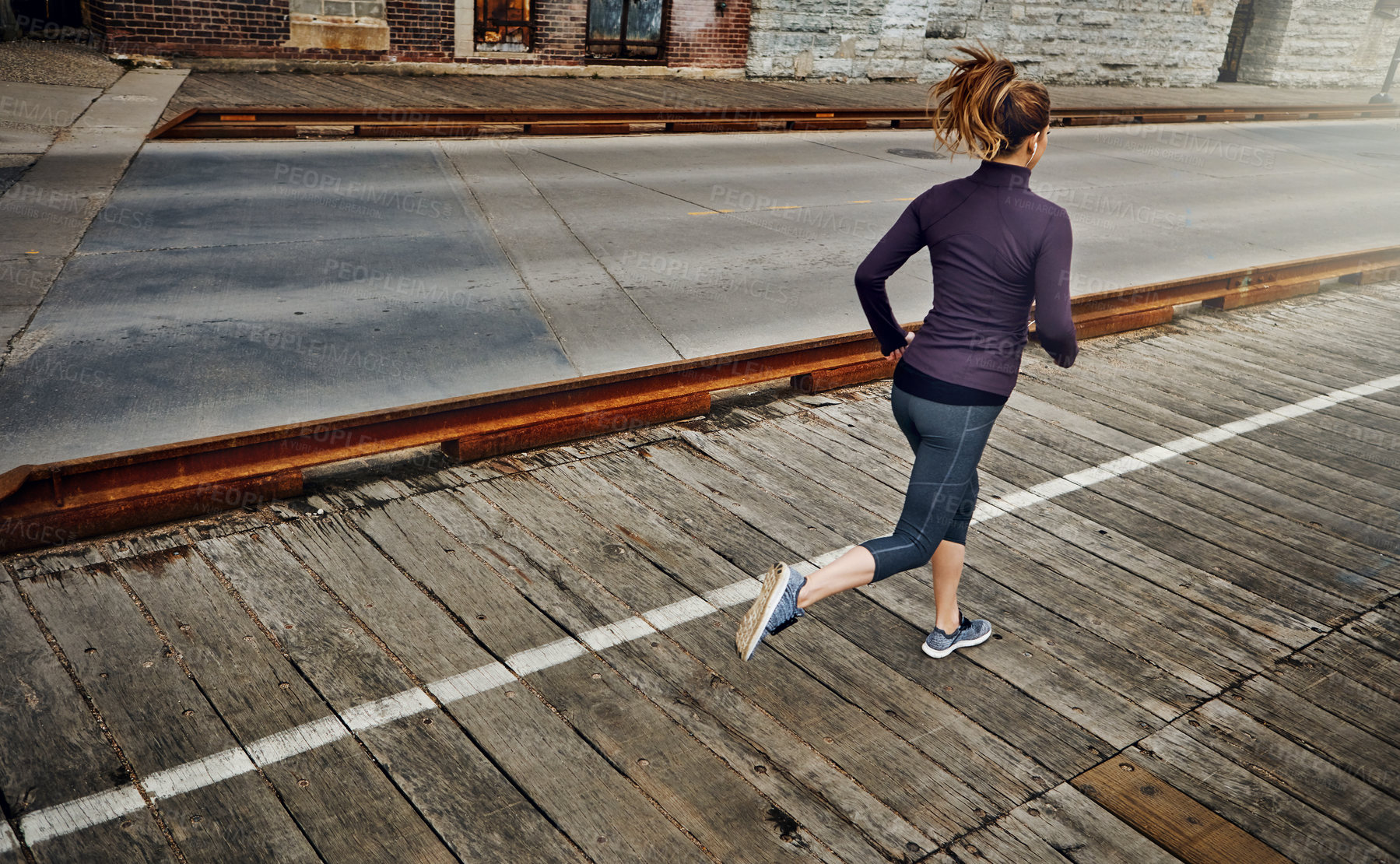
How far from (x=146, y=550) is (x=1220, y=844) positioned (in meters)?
4.30

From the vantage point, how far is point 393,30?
62.4 feet

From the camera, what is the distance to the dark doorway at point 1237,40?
109 feet

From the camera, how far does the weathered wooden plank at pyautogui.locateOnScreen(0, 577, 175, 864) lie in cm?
305

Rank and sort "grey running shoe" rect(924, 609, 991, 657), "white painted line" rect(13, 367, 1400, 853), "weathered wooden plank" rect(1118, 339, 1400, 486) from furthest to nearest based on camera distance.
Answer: "weathered wooden plank" rect(1118, 339, 1400, 486) → "grey running shoe" rect(924, 609, 991, 657) → "white painted line" rect(13, 367, 1400, 853)

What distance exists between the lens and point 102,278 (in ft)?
27.9

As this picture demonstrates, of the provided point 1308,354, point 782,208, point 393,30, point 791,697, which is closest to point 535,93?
point 393,30

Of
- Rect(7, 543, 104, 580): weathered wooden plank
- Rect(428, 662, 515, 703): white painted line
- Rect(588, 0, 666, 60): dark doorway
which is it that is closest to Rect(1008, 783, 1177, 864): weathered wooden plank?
Rect(428, 662, 515, 703): white painted line

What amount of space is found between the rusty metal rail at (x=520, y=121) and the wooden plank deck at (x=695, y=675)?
10.0 meters

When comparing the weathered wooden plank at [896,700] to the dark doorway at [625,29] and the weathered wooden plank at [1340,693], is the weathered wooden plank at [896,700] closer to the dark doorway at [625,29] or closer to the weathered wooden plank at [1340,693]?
the weathered wooden plank at [1340,693]

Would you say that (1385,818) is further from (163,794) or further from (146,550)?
(146,550)

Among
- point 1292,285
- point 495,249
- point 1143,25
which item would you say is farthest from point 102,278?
point 1143,25

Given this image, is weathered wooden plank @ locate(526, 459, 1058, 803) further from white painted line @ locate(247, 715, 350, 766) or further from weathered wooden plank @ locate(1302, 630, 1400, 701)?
weathered wooden plank @ locate(1302, 630, 1400, 701)

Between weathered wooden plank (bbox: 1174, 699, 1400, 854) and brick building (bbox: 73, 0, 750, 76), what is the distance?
60.5 ft

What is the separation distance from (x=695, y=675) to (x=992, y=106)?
7.50ft
